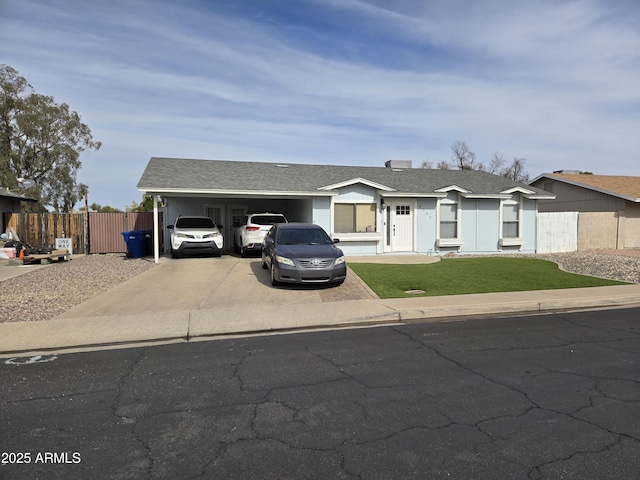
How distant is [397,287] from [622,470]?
7.54 m

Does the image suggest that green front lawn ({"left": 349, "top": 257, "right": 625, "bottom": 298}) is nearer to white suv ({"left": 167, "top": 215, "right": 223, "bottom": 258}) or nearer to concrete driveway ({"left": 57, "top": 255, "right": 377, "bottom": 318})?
concrete driveway ({"left": 57, "top": 255, "right": 377, "bottom": 318})

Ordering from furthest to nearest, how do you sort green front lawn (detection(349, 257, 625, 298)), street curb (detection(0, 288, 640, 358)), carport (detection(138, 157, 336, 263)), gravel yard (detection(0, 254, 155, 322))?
1. carport (detection(138, 157, 336, 263))
2. green front lawn (detection(349, 257, 625, 298))
3. gravel yard (detection(0, 254, 155, 322))
4. street curb (detection(0, 288, 640, 358))

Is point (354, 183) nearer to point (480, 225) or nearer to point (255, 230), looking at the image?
point (255, 230)

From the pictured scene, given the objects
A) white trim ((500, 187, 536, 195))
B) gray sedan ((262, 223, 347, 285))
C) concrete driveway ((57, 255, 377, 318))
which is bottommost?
concrete driveway ((57, 255, 377, 318))

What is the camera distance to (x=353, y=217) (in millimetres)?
16672

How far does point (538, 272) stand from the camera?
13.0 meters

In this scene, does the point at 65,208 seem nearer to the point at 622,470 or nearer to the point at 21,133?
the point at 21,133

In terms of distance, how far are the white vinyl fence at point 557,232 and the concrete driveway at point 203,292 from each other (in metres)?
Result: 11.5

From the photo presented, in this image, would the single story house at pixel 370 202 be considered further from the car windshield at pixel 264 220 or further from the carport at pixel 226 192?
the car windshield at pixel 264 220

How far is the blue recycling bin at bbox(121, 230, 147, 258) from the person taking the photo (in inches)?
647

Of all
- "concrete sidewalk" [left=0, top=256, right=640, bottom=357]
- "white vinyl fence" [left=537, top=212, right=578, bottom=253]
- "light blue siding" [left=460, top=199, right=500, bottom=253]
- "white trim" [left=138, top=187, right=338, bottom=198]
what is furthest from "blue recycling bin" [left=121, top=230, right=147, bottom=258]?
"white vinyl fence" [left=537, top=212, right=578, bottom=253]

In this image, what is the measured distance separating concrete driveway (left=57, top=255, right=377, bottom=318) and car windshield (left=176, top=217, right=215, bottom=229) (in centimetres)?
284

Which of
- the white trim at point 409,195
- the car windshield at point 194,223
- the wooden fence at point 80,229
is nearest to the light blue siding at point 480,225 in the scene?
the white trim at point 409,195

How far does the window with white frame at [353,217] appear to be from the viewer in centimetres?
1659
